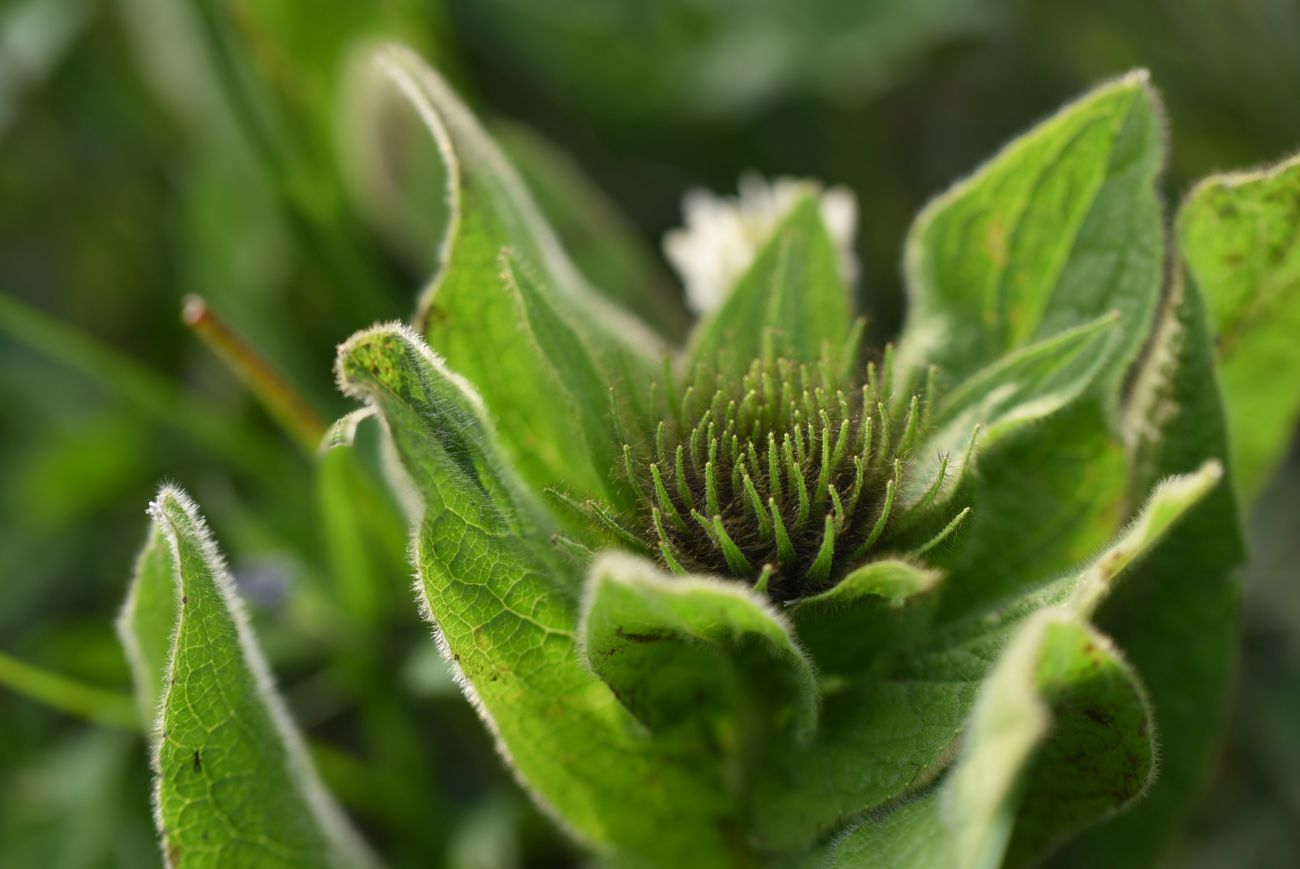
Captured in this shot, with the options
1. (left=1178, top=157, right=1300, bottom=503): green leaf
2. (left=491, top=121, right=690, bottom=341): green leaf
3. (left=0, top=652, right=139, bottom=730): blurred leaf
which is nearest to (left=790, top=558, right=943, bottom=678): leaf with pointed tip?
(left=1178, top=157, right=1300, bottom=503): green leaf

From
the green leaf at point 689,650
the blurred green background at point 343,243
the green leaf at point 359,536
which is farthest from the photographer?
the blurred green background at point 343,243

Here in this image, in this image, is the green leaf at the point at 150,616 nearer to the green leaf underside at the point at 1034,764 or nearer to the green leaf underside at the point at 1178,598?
the green leaf underside at the point at 1034,764

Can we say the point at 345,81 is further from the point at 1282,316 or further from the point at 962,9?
the point at 1282,316

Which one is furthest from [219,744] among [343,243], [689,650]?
[343,243]

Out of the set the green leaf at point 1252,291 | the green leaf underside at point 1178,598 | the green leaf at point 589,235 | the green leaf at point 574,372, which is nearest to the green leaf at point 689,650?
the green leaf at point 574,372

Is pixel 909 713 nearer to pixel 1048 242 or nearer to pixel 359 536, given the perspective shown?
pixel 1048 242

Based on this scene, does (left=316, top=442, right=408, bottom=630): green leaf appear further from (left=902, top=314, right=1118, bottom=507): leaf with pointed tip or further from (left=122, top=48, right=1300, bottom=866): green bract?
(left=902, top=314, right=1118, bottom=507): leaf with pointed tip
